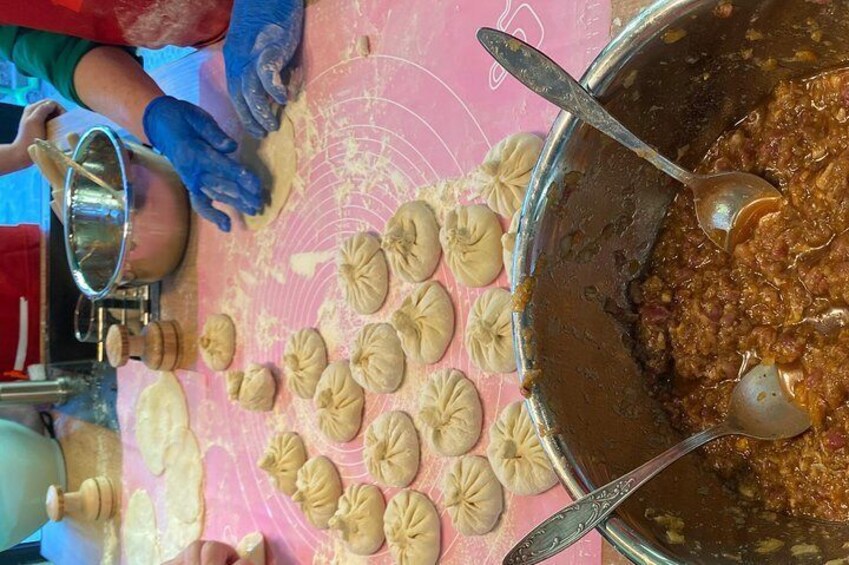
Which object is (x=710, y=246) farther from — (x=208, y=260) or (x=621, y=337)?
(x=208, y=260)

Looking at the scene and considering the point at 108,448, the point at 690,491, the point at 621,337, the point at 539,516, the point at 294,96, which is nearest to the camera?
the point at 690,491

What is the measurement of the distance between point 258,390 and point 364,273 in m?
0.62

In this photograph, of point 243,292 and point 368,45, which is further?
point 243,292

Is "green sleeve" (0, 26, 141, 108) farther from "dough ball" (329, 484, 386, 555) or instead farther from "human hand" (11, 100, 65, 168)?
"dough ball" (329, 484, 386, 555)

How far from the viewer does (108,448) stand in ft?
10.4

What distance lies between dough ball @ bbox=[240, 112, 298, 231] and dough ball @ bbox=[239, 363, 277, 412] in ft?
1.57

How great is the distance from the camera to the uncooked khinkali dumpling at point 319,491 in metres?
2.05

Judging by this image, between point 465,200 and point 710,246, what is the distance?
0.67m

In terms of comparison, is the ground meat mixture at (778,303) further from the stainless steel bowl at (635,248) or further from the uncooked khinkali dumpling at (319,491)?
the uncooked khinkali dumpling at (319,491)

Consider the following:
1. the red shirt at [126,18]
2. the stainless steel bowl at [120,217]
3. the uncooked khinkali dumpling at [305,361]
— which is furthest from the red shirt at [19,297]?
the uncooked khinkali dumpling at [305,361]

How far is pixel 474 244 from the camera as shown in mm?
1663

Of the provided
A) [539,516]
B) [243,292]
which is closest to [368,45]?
[243,292]

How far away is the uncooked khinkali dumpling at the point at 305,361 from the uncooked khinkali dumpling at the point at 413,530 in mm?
479

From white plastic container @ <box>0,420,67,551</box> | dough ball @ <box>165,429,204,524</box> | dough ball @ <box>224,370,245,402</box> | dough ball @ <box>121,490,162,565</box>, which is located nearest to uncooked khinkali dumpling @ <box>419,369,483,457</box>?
dough ball @ <box>224,370,245,402</box>
